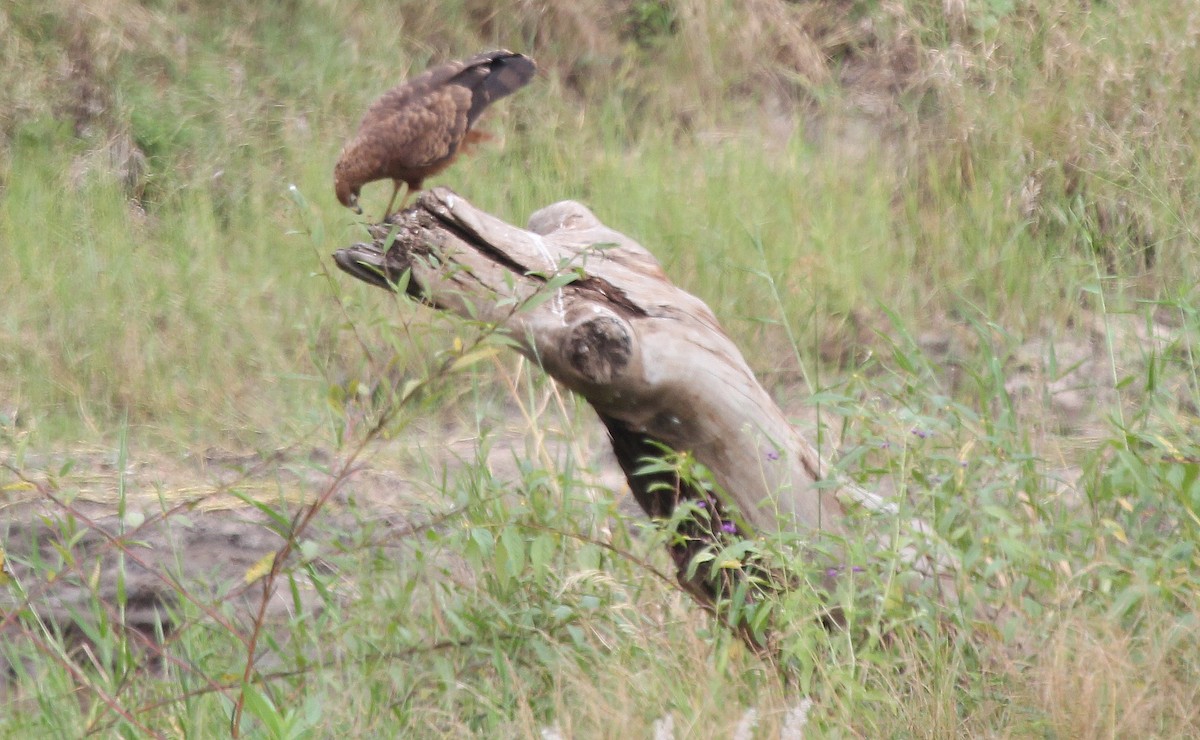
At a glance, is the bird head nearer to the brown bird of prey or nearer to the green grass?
the brown bird of prey

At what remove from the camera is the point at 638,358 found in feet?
10.3

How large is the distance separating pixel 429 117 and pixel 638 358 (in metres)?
2.28

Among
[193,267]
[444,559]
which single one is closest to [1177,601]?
[444,559]

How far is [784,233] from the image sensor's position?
616 centimetres

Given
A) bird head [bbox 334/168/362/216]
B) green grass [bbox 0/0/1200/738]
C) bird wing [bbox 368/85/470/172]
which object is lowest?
green grass [bbox 0/0/1200/738]

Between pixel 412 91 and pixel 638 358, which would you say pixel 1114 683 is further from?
pixel 412 91

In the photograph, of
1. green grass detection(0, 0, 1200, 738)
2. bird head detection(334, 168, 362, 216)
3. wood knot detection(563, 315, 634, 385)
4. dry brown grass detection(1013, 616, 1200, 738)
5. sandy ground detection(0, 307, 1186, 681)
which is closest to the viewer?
dry brown grass detection(1013, 616, 1200, 738)

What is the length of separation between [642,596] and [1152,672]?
3.89 ft

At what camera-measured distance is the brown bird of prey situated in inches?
202

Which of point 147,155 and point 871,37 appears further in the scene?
point 871,37

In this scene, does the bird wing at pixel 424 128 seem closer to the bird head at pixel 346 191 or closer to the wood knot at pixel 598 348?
the bird head at pixel 346 191

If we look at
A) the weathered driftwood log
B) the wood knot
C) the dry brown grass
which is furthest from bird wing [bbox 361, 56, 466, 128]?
the dry brown grass

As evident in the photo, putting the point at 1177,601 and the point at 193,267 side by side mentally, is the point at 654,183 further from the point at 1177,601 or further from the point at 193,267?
the point at 1177,601

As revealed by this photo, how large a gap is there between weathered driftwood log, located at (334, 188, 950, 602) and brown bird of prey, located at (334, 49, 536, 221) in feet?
6.14
